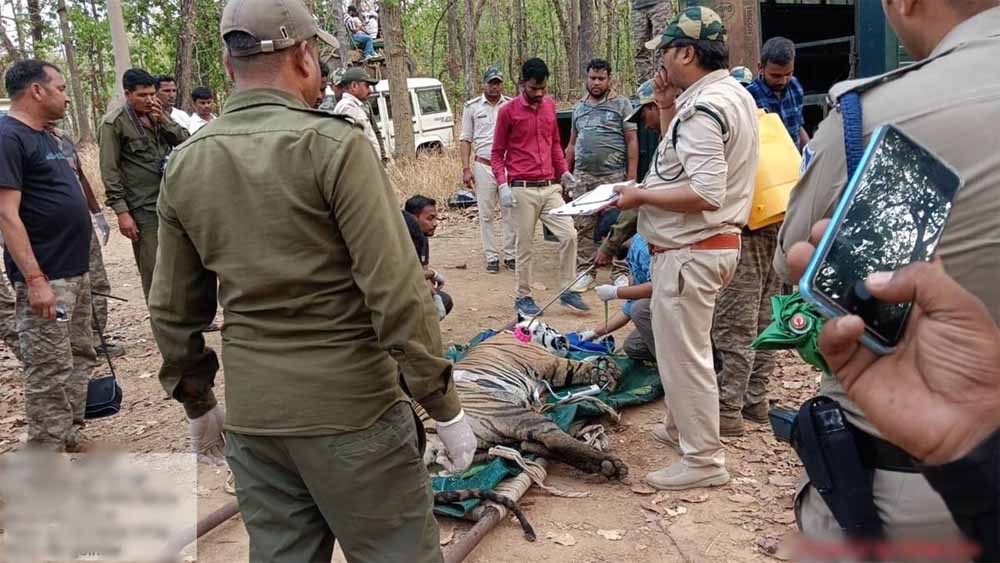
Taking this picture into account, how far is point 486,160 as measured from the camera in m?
7.40

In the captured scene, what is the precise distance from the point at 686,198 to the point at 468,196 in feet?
26.8

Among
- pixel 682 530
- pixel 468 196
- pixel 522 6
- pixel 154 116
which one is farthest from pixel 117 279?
pixel 522 6

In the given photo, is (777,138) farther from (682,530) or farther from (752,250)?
(682,530)

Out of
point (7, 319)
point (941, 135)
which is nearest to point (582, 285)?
point (7, 319)

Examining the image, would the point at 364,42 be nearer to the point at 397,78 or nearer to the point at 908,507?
the point at 397,78

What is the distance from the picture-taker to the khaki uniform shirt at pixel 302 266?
5.82 ft

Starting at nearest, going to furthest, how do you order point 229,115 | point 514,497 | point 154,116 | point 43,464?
point 229,115, point 514,497, point 43,464, point 154,116

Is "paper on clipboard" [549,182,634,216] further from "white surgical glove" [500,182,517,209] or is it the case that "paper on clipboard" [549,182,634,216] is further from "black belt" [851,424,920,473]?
"white surgical glove" [500,182,517,209]

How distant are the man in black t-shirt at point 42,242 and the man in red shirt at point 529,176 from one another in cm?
340

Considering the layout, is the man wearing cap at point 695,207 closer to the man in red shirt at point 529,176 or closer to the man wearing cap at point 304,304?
the man wearing cap at point 304,304

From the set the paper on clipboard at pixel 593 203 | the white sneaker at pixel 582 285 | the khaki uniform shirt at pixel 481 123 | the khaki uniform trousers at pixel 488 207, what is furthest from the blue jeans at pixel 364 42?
the paper on clipboard at pixel 593 203

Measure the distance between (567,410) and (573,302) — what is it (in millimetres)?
2346

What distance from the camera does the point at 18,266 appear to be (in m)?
3.72

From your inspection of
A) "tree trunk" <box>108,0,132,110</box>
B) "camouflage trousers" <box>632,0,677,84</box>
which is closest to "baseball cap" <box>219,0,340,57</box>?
"camouflage trousers" <box>632,0,677,84</box>
